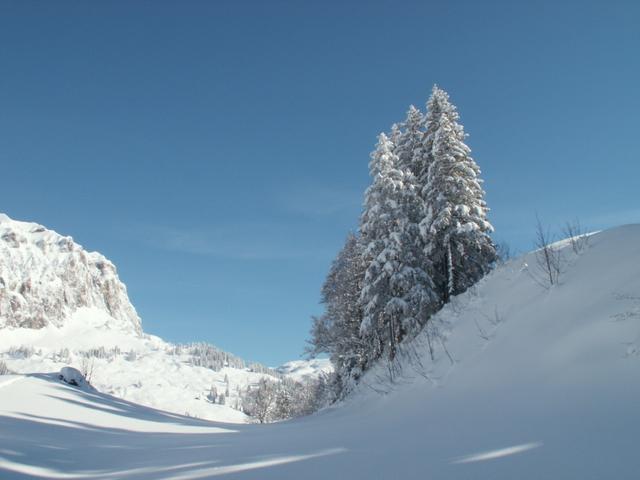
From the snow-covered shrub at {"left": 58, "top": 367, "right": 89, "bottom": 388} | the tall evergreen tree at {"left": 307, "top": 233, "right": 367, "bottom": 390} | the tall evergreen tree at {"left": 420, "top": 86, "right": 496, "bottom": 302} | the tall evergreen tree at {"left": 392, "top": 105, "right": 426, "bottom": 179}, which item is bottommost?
the snow-covered shrub at {"left": 58, "top": 367, "right": 89, "bottom": 388}

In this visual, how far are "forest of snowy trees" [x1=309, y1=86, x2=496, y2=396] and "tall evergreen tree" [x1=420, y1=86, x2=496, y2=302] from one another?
55 mm

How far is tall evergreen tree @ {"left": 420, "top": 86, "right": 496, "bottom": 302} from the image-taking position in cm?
2198

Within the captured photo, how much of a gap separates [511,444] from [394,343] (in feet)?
58.7

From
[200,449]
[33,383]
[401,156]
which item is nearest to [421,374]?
[200,449]

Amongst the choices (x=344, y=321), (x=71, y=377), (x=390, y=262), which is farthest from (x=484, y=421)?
(x=344, y=321)

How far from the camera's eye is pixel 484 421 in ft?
18.1

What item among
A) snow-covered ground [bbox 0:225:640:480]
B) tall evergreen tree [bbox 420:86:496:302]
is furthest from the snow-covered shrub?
tall evergreen tree [bbox 420:86:496:302]

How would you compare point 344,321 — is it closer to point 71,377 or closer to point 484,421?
point 71,377

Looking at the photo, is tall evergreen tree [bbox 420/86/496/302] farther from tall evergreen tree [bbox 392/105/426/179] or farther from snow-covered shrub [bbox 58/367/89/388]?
snow-covered shrub [bbox 58/367/89/388]

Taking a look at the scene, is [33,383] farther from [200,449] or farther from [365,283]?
[365,283]

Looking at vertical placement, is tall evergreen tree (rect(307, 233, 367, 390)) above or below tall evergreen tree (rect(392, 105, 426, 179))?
below

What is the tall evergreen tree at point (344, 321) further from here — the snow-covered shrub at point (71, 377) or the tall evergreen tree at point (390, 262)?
the snow-covered shrub at point (71, 377)

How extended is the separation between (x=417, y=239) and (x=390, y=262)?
2.89 metres

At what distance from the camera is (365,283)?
22578 millimetres
